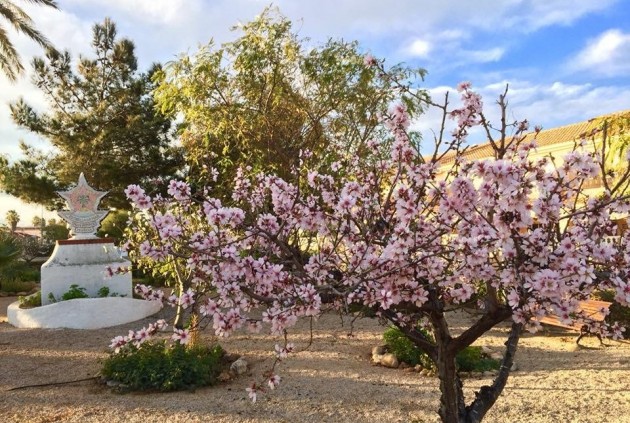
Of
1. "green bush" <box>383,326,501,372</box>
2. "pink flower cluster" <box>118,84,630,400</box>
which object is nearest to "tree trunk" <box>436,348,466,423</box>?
"pink flower cluster" <box>118,84,630,400</box>

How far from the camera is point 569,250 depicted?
2.43m

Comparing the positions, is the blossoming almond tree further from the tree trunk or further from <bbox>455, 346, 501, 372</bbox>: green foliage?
<bbox>455, 346, 501, 372</bbox>: green foliage

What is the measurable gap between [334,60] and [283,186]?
720 cm

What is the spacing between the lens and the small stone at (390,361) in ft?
22.7

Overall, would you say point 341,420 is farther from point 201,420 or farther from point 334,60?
point 334,60

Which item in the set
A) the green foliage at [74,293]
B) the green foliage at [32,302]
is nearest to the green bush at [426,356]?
the green foliage at [74,293]

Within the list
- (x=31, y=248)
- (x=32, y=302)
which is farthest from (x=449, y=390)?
A: (x=31, y=248)

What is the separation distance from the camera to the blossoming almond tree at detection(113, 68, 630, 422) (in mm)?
2438

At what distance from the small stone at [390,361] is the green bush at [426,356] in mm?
72

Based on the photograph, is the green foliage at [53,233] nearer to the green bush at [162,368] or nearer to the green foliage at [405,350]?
the green bush at [162,368]

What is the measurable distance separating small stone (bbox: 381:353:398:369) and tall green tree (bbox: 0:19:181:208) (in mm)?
15695

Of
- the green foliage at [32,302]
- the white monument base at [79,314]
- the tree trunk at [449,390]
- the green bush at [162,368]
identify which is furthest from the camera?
the green foliage at [32,302]

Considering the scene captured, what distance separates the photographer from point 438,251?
2650 mm

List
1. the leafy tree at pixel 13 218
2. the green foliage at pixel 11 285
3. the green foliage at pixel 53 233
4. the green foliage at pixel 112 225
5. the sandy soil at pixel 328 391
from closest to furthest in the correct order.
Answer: the sandy soil at pixel 328 391
the green foliage at pixel 11 285
the green foliage at pixel 112 225
the green foliage at pixel 53 233
the leafy tree at pixel 13 218
